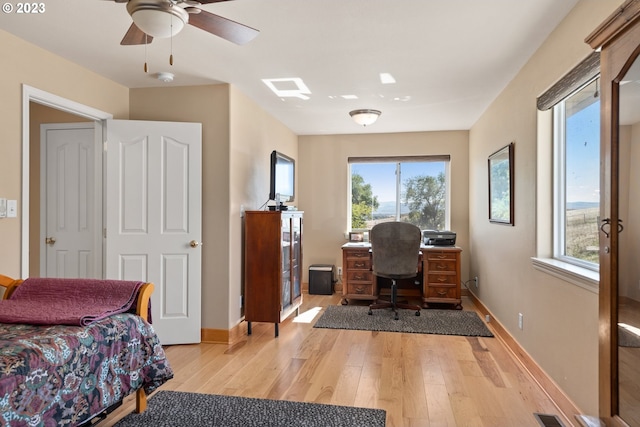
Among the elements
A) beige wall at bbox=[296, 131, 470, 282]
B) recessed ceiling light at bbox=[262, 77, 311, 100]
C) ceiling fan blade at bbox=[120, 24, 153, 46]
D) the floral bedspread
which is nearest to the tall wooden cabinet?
recessed ceiling light at bbox=[262, 77, 311, 100]

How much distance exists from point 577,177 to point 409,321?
2.39 meters

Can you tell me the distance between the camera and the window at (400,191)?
577 cm

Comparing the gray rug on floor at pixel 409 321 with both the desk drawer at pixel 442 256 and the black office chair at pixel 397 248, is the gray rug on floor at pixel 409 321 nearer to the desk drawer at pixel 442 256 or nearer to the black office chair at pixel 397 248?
the black office chair at pixel 397 248

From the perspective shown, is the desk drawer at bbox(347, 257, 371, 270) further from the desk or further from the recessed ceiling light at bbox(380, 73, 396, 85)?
the recessed ceiling light at bbox(380, 73, 396, 85)

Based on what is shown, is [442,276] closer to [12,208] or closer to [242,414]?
[242,414]

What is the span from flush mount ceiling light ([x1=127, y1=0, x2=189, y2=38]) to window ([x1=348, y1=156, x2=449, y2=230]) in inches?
174

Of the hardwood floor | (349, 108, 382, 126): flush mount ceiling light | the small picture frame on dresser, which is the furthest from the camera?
the small picture frame on dresser

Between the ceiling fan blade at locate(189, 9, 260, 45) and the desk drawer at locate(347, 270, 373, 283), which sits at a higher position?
the ceiling fan blade at locate(189, 9, 260, 45)

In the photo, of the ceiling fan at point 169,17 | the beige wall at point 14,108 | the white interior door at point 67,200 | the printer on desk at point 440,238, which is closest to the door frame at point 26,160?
the beige wall at point 14,108

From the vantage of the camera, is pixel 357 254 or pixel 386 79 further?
pixel 357 254

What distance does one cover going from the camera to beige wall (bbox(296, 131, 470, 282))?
577 centimetres

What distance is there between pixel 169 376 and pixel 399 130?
4448 millimetres

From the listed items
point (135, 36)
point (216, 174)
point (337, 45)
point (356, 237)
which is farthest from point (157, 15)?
point (356, 237)

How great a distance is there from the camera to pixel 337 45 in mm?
2709
